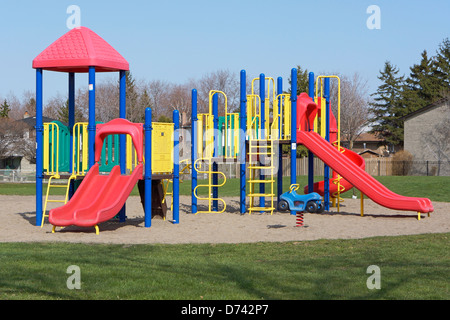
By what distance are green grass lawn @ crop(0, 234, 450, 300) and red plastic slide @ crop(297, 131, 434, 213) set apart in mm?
4918

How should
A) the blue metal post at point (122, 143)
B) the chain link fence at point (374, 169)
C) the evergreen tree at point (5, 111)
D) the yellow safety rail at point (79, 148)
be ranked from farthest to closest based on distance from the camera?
1. the evergreen tree at point (5, 111)
2. the chain link fence at point (374, 169)
3. the blue metal post at point (122, 143)
4. the yellow safety rail at point (79, 148)

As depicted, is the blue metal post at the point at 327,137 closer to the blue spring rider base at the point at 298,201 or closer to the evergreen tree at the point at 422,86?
the blue spring rider base at the point at 298,201

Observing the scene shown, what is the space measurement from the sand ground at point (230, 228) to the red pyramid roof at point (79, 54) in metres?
3.98

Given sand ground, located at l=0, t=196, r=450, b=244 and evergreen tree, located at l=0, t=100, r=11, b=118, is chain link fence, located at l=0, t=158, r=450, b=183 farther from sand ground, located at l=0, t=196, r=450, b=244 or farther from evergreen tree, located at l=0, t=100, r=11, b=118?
sand ground, located at l=0, t=196, r=450, b=244

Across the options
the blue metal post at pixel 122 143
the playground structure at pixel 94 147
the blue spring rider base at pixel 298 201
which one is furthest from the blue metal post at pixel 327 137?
the blue metal post at pixel 122 143

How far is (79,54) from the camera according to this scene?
1506 centimetres

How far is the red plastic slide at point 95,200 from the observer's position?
13.4 metres

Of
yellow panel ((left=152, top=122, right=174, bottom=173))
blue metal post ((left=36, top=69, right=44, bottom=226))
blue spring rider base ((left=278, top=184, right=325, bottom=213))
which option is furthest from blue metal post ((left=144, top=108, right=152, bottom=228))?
blue spring rider base ((left=278, top=184, right=325, bottom=213))

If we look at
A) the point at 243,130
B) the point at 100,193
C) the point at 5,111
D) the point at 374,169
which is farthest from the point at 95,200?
the point at 5,111

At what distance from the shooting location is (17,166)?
67.8 meters

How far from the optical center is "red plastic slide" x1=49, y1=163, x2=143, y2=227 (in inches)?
527

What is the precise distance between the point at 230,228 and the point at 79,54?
5.58 m

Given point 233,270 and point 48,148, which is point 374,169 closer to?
point 48,148

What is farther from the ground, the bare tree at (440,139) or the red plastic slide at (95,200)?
the bare tree at (440,139)
